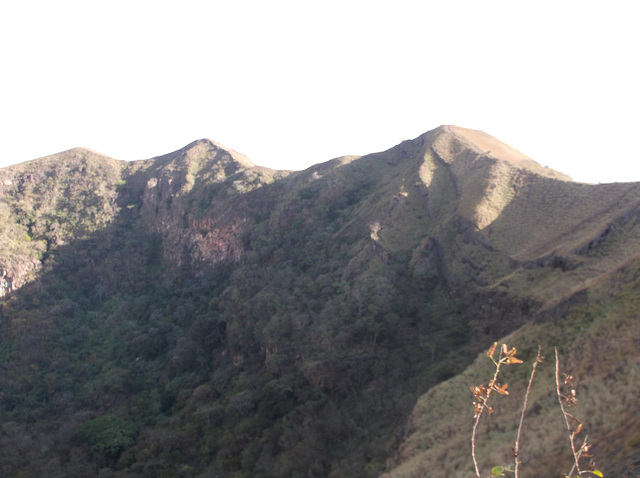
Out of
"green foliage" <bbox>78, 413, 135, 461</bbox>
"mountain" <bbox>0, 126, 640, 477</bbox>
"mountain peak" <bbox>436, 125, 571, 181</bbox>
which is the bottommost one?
"green foliage" <bbox>78, 413, 135, 461</bbox>

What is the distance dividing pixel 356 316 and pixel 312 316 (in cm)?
395

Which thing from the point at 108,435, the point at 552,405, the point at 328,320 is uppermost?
the point at 552,405

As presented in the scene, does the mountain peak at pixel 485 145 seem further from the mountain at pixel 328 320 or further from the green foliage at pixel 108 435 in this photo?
the green foliage at pixel 108 435

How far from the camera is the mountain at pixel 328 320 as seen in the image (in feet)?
54.1

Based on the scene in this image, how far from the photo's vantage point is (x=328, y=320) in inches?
1179

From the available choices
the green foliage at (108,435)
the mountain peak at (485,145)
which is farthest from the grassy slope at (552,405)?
the mountain peak at (485,145)

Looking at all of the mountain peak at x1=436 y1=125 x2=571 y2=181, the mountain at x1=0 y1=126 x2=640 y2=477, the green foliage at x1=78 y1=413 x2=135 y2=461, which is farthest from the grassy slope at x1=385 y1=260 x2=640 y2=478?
→ the mountain peak at x1=436 y1=125 x2=571 y2=181

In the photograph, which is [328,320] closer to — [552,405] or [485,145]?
[552,405]

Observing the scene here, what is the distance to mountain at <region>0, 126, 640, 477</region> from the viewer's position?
16484mm

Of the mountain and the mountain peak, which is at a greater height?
the mountain peak

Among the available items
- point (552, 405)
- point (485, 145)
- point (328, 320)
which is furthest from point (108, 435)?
point (485, 145)

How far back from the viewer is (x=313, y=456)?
20500 millimetres

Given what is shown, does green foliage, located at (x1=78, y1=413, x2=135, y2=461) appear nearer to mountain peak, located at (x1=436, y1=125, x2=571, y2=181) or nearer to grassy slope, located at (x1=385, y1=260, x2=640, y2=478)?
grassy slope, located at (x1=385, y1=260, x2=640, y2=478)

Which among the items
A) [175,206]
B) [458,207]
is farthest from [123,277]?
[458,207]
